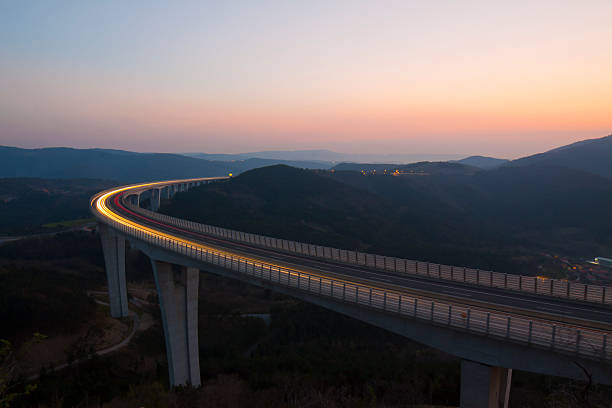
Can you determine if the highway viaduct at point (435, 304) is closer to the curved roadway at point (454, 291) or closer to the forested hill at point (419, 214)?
the curved roadway at point (454, 291)

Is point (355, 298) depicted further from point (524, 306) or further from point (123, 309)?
point (123, 309)

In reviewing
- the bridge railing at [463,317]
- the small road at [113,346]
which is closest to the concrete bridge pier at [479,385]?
the bridge railing at [463,317]

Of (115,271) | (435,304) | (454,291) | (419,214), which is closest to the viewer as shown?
(435,304)

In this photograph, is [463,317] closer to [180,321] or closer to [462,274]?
[462,274]

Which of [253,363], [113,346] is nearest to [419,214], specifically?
[253,363]

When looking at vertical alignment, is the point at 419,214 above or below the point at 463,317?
below

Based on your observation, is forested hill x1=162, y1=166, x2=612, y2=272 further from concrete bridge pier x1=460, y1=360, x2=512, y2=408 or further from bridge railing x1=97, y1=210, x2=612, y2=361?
concrete bridge pier x1=460, y1=360, x2=512, y2=408

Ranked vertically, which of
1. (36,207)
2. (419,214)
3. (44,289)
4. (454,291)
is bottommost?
(419,214)

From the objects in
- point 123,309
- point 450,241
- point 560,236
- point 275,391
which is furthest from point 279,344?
point 560,236
